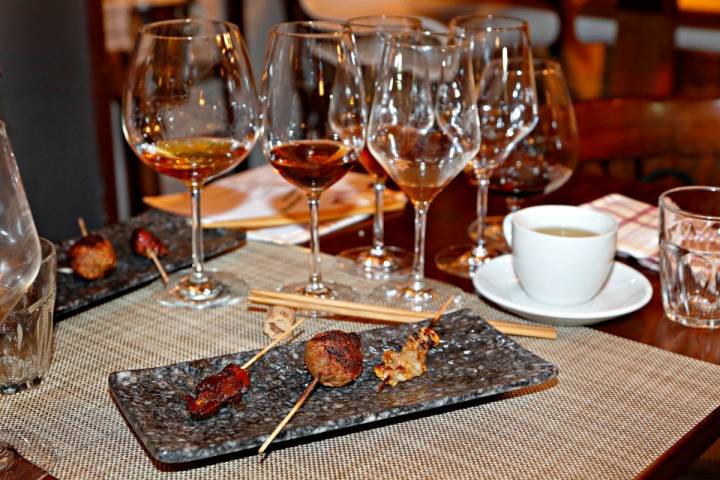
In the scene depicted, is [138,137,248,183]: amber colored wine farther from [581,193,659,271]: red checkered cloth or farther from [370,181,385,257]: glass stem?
[581,193,659,271]: red checkered cloth

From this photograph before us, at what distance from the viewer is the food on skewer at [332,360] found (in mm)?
925

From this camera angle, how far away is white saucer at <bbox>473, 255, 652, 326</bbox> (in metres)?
1.13

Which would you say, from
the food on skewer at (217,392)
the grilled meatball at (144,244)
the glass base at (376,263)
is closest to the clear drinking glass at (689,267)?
the glass base at (376,263)

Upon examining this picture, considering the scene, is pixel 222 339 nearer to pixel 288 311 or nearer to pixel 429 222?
pixel 288 311

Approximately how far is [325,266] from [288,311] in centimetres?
26

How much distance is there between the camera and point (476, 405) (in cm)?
95

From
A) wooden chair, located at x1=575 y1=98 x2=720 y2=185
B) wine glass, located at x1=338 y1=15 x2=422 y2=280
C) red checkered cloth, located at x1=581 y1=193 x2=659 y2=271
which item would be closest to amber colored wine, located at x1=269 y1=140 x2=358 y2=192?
wine glass, located at x1=338 y1=15 x2=422 y2=280

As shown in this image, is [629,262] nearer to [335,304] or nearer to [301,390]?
[335,304]

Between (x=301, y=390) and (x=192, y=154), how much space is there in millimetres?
392

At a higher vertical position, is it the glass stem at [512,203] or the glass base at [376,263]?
the glass stem at [512,203]

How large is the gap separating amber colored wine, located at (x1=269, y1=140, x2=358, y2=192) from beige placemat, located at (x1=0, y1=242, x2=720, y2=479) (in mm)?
180

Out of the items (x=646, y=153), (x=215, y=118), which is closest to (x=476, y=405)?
(x=215, y=118)

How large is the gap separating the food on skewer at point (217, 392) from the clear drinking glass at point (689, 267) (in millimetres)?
561

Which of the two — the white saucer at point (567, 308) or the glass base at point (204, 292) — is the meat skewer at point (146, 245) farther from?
the white saucer at point (567, 308)
